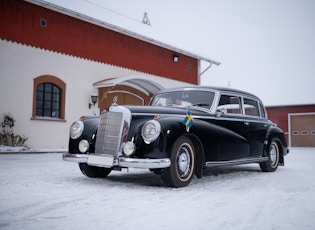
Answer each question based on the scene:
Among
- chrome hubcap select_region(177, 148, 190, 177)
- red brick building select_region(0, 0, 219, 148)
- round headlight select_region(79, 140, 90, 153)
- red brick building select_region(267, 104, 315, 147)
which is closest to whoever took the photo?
chrome hubcap select_region(177, 148, 190, 177)

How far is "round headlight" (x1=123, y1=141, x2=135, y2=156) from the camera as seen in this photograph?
4.64 metres

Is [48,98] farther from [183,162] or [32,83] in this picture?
[183,162]

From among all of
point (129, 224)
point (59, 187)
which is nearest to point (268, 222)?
point (129, 224)

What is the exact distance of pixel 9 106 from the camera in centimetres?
1139

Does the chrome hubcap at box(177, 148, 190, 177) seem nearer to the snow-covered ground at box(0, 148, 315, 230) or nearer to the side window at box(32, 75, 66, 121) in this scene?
the snow-covered ground at box(0, 148, 315, 230)

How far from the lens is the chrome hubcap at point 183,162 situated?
485 cm

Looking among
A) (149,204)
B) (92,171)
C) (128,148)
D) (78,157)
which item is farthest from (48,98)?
(149,204)

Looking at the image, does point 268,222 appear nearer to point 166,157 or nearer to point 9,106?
point 166,157

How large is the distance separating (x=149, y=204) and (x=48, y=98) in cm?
988

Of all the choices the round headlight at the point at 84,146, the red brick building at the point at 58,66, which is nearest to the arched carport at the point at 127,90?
the red brick building at the point at 58,66

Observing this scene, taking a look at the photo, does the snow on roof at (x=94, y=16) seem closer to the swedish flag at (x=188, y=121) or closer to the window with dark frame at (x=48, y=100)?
the window with dark frame at (x=48, y=100)

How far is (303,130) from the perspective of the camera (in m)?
24.5

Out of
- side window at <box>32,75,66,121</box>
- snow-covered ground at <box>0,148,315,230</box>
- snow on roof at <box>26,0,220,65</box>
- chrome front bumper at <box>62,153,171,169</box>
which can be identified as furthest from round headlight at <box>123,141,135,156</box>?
snow on roof at <box>26,0,220,65</box>

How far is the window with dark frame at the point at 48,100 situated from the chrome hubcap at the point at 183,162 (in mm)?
8736
